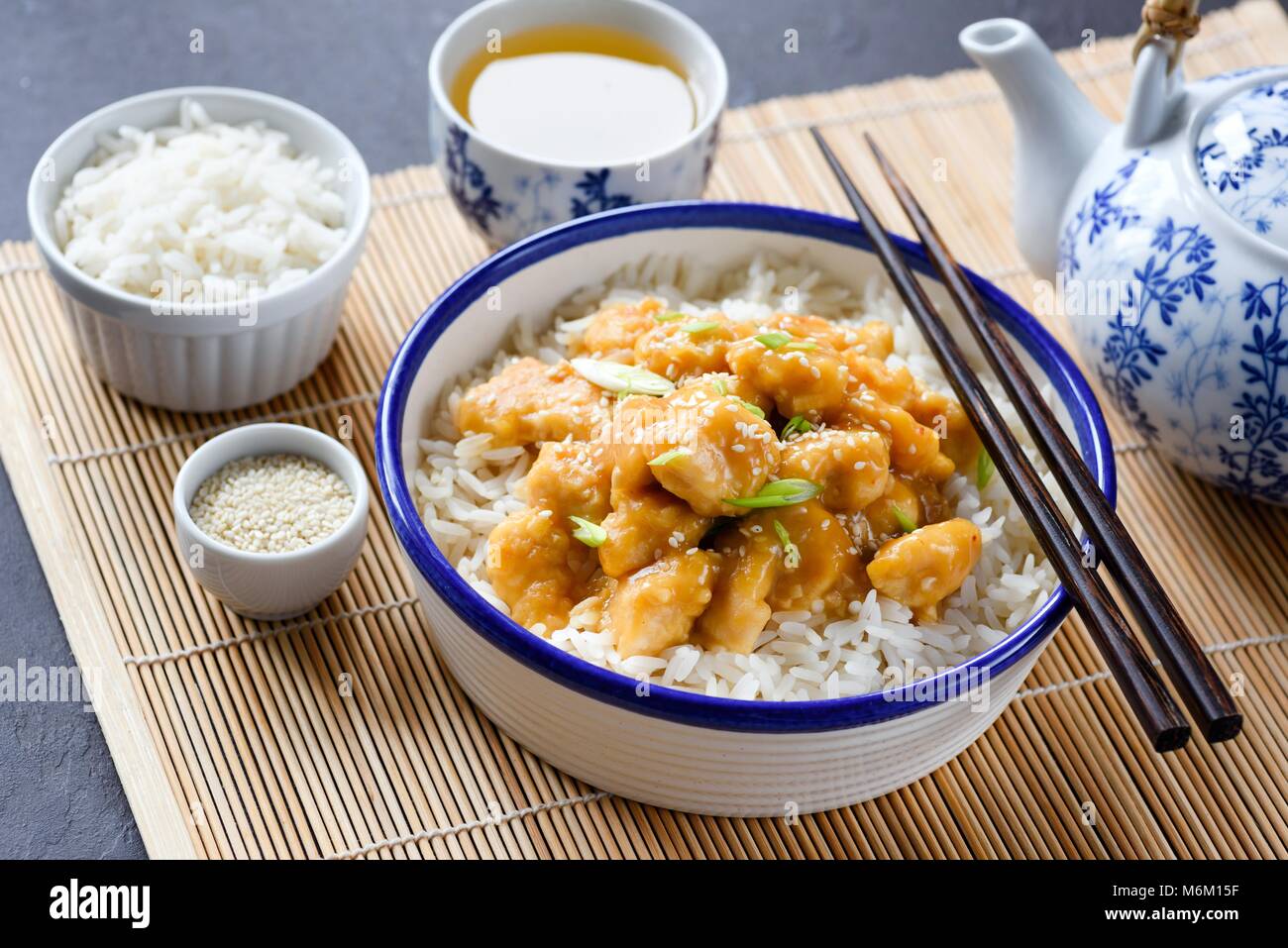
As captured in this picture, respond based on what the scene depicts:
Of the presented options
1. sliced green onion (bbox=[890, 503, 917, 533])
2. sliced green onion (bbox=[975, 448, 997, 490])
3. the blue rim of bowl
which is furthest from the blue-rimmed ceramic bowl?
sliced green onion (bbox=[890, 503, 917, 533])

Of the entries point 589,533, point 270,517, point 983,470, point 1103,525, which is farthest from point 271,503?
point 1103,525

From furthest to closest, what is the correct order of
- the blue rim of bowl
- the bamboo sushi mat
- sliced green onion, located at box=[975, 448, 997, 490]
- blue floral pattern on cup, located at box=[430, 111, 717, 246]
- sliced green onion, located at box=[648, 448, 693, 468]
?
blue floral pattern on cup, located at box=[430, 111, 717, 246], sliced green onion, located at box=[975, 448, 997, 490], the bamboo sushi mat, sliced green onion, located at box=[648, 448, 693, 468], the blue rim of bowl

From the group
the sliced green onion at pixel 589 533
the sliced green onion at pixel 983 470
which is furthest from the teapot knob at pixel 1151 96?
the sliced green onion at pixel 589 533

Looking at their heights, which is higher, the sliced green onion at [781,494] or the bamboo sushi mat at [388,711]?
the sliced green onion at [781,494]

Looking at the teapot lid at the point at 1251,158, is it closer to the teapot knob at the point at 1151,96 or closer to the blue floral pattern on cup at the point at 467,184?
the teapot knob at the point at 1151,96

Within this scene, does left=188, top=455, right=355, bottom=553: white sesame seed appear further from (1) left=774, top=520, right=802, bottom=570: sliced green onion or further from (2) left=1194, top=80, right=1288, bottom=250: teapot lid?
(2) left=1194, top=80, right=1288, bottom=250: teapot lid

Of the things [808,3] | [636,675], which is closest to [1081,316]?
[636,675]

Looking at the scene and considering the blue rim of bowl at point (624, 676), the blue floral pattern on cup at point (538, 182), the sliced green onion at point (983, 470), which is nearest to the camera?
the blue rim of bowl at point (624, 676)
